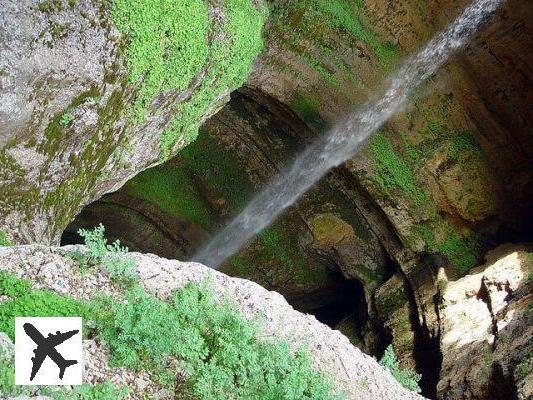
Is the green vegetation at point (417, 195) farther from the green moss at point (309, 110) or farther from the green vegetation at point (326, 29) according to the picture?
the green vegetation at point (326, 29)

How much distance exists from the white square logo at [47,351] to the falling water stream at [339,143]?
6.32 m

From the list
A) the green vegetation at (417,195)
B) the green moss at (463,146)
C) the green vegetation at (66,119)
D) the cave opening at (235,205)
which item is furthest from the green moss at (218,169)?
the green vegetation at (66,119)

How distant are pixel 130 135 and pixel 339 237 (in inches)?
188

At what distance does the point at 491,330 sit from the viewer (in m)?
6.23

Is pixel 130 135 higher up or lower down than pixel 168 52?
lower down

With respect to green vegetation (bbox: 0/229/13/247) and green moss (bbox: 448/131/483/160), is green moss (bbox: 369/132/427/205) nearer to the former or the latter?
green moss (bbox: 448/131/483/160)

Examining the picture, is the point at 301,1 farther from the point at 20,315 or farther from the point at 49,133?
the point at 20,315

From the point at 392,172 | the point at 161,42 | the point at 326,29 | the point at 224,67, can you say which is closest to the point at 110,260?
the point at 161,42

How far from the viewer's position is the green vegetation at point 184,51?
15.7 ft

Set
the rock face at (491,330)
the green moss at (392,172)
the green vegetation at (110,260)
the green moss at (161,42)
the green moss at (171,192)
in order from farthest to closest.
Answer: the green moss at (171,192)
the green moss at (392,172)
the rock face at (491,330)
the green moss at (161,42)
the green vegetation at (110,260)

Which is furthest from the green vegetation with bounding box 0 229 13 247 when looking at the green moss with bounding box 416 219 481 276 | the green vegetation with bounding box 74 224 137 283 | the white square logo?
the green moss with bounding box 416 219 481 276

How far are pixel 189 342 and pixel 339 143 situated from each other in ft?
19.5

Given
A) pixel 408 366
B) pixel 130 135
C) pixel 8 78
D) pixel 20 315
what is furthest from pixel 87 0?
pixel 408 366

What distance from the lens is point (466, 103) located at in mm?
7602
